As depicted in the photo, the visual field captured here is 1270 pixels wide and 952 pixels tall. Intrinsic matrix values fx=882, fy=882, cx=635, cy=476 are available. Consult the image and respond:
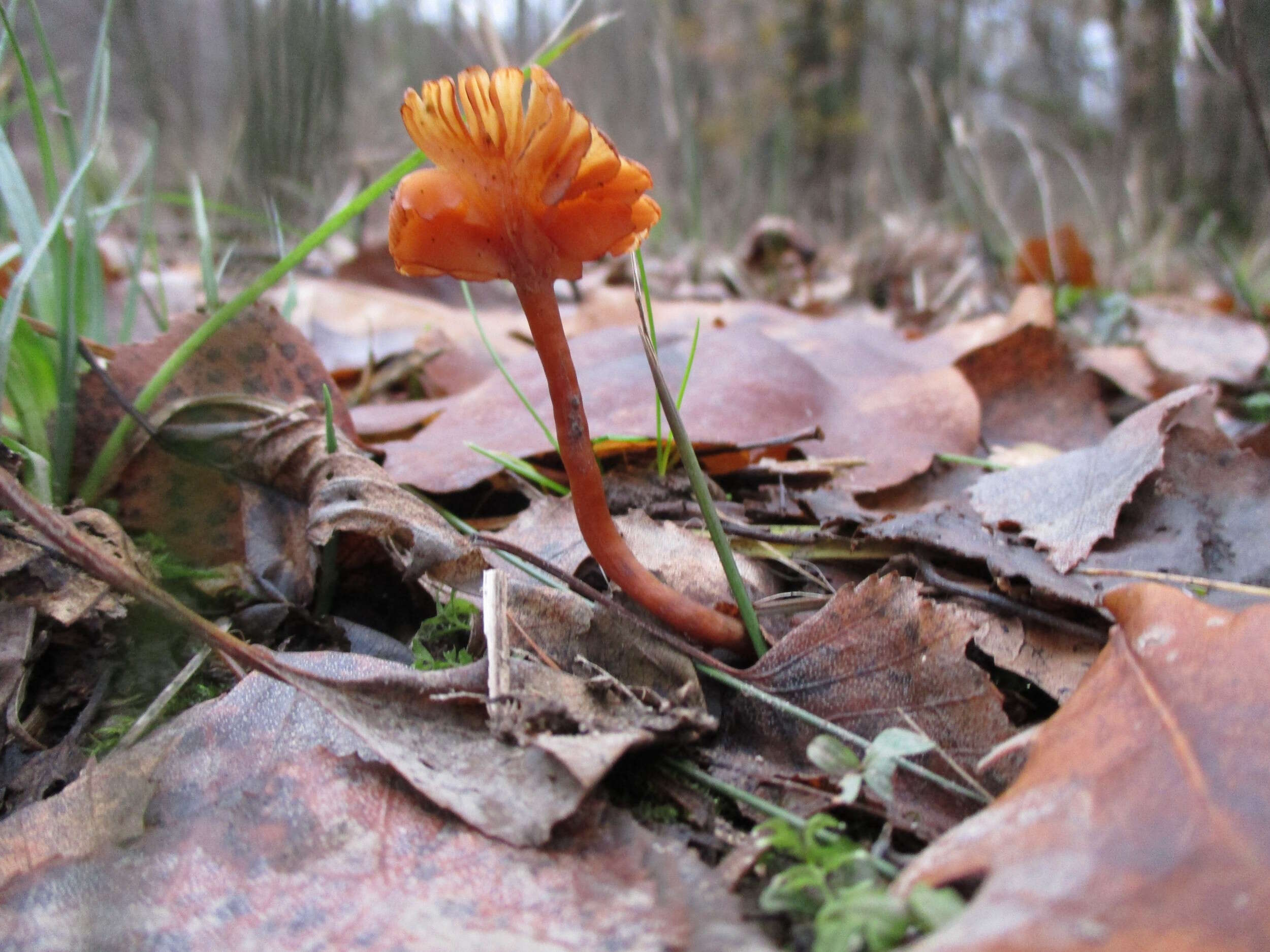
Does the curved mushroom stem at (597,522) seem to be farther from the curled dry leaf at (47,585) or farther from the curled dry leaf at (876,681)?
the curled dry leaf at (47,585)

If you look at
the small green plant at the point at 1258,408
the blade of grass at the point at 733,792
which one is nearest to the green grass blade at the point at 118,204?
the blade of grass at the point at 733,792

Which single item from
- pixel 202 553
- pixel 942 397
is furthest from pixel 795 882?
pixel 942 397

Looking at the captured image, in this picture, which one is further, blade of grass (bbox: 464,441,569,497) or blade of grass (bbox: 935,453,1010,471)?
blade of grass (bbox: 935,453,1010,471)

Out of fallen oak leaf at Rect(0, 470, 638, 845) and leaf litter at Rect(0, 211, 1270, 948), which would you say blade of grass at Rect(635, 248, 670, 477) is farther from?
fallen oak leaf at Rect(0, 470, 638, 845)

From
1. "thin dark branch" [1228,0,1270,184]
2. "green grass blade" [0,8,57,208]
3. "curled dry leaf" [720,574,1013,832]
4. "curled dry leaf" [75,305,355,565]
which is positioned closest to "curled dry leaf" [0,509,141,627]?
"curled dry leaf" [75,305,355,565]

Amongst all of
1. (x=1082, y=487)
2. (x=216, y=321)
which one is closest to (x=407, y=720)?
(x=216, y=321)

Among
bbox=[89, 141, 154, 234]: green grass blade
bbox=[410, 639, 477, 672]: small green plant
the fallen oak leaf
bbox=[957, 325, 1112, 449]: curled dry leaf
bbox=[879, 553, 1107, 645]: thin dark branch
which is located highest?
bbox=[89, 141, 154, 234]: green grass blade
